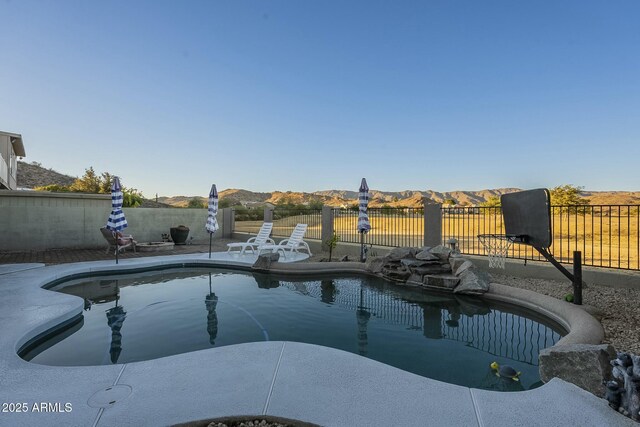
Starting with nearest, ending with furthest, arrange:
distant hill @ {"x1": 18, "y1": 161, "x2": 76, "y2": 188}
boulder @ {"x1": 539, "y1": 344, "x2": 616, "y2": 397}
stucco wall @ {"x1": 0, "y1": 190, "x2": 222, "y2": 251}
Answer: boulder @ {"x1": 539, "y1": 344, "x2": 616, "y2": 397}
stucco wall @ {"x1": 0, "y1": 190, "x2": 222, "y2": 251}
distant hill @ {"x1": 18, "y1": 161, "x2": 76, "y2": 188}

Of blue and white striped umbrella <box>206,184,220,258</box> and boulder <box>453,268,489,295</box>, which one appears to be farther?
blue and white striped umbrella <box>206,184,220,258</box>

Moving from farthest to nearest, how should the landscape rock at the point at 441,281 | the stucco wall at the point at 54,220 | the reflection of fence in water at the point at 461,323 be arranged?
1. the stucco wall at the point at 54,220
2. the landscape rock at the point at 441,281
3. the reflection of fence in water at the point at 461,323

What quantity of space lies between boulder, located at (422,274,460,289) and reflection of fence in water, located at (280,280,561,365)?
54 centimetres

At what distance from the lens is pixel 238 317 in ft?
17.2

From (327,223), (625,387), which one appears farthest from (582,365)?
(327,223)

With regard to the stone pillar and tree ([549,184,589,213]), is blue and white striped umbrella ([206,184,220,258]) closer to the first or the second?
the stone pillar

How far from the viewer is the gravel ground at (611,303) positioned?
3.80m

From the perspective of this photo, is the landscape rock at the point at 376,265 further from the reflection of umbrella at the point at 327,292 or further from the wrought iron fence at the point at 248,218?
the wrought iron fence at the point at 248,218

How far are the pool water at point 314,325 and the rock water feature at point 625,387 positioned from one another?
3.03 feet

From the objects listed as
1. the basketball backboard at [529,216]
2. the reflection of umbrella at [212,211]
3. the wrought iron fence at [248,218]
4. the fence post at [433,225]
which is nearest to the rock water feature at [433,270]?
the basketball backboard at [529,216]

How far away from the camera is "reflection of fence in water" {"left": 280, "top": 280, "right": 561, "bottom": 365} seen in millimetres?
4211

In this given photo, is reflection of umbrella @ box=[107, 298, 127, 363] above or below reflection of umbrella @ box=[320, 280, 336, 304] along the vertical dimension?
above

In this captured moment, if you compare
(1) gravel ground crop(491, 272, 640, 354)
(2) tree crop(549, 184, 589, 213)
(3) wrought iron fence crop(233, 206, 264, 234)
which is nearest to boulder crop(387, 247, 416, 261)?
(1) gravel ground crop(491, 272, 640, 354)

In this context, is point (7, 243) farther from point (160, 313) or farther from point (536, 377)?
point (536, 377)
